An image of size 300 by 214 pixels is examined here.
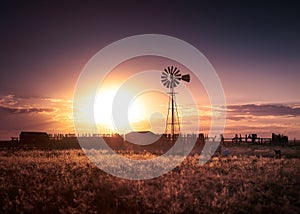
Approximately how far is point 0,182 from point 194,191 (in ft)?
31.4

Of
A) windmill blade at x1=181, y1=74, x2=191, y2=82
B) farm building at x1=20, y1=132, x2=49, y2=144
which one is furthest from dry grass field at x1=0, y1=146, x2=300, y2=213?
farm building at x1=20, y1=132, x2=49, y2=144

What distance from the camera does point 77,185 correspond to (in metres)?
15.8

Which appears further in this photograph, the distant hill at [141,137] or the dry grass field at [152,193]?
the distant hill at [141,137]

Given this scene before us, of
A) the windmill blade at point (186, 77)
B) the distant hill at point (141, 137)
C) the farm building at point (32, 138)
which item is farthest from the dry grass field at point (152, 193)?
the farm building at point (32, 138)

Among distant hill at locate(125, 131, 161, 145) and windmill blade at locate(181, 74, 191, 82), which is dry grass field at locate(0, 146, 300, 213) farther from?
distant hill at locate(125, 131, 161, 145)

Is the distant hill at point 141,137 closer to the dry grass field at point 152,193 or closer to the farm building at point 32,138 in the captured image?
the farm building at point 32,138

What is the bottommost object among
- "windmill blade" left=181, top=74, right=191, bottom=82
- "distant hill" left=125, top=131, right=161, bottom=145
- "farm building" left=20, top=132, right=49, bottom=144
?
"farm building" left=20, top=132, right=49, bottom=144

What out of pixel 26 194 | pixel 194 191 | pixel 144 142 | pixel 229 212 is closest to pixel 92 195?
pixel 26 194

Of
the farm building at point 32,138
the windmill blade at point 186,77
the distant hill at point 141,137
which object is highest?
the windmill blade at point 186,77

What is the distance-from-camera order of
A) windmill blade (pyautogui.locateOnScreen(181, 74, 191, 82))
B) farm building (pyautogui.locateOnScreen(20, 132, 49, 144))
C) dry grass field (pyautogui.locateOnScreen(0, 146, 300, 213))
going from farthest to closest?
farm building (pyautogui.locateOnScreen(20, 132, 49, 144)) < windmill blade (pyautogui.locateOnScreen(181, 74, 191, 82)) < dry grass field (pyautogui.locateOnScreen(0, 146, 300, 213))

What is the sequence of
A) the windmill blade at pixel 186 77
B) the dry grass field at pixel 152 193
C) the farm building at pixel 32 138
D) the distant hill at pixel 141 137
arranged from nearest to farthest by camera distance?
the dry grass field at pixel 152 193, the windmill blade at pixel 186 77, the distant hill at pixel 141 137, the farm building at pixel 32 138

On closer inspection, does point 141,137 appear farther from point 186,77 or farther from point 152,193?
point 152,193

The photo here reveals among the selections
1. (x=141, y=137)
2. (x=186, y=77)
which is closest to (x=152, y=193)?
(x=186, y=77)

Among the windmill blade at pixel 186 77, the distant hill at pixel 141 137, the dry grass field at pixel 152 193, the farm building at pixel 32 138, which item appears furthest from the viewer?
the farm building at pixel 32 138
